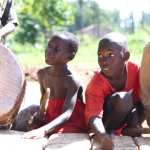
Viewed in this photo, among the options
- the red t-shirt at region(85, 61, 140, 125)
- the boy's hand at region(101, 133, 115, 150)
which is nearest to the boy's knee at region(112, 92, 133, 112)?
the red t-shirt at region(85, 61, 140, 125)

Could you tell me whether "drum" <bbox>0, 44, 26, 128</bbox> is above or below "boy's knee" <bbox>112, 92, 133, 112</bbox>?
above

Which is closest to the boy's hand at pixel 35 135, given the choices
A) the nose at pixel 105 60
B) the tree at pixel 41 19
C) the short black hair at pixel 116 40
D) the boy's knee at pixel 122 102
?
the boy's knee at pixel 122 102

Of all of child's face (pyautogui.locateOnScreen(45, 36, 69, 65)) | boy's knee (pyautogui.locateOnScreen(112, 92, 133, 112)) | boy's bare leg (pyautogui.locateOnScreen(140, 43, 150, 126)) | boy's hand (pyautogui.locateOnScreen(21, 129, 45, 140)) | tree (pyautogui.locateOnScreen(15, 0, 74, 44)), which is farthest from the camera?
tree (pyautogui.locateOnScreen(15, 0, 74, 44))

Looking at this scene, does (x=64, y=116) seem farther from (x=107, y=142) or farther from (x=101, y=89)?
(x=107, y=142)

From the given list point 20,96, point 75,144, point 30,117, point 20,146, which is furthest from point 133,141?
point 30,117

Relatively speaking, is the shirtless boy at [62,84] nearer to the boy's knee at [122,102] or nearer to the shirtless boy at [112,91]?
the shirtless boy at [112,91]

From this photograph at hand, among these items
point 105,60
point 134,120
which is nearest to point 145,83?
point 134,120

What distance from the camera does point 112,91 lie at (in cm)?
223

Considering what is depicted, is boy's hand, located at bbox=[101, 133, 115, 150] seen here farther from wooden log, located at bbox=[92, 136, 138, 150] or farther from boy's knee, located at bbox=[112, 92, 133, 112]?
boy's knee, located at bbox=[112, 92, 133, 112]

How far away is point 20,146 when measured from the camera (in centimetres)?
179

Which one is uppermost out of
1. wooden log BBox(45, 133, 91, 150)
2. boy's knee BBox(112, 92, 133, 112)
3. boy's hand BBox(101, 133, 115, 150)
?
boy's knee BBox(112, 92, 133, 112)

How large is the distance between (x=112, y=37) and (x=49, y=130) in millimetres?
913

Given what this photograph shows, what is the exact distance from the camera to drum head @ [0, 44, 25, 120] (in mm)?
2137

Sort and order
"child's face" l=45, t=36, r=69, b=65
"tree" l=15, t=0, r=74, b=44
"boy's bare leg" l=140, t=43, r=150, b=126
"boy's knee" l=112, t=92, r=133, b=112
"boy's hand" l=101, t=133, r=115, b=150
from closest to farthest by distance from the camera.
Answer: "boy's hand" l=101, t=133, r=115, b=150 → "boy's knee" l=112, t=92, r=133, b=112 → "boy's bare leg" l=140, t=43, r=150, b=126 → "child's face" l=45, t=36, r=69, b=65 → "tree" l=15, t=0, r=74, b=44
